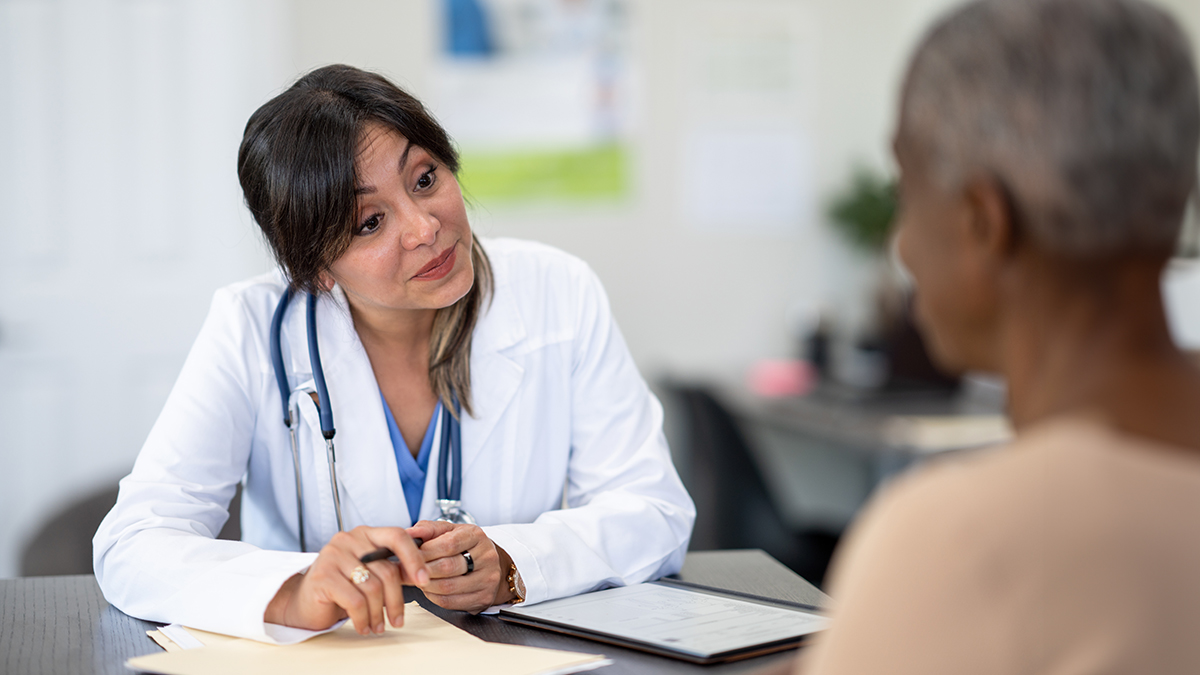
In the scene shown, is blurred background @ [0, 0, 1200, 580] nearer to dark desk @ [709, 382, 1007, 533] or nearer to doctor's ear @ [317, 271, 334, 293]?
dark desk @ [709, 382, 1007, 533]

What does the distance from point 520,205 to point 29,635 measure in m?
2.38

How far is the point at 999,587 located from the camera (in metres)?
0.49

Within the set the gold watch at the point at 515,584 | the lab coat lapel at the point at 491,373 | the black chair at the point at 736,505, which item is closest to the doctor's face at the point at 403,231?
the lab coat lapel at the point at 491,373

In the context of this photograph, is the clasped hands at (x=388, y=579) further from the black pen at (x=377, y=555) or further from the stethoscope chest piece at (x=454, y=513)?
the stethoscope chest piece at (x=454, y=513)

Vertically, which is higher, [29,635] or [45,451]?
[29,635]

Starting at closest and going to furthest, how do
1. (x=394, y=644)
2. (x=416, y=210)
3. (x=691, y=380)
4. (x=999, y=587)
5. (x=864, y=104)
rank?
Answer: (x=999, y=587), (x=394, y=644), (x=416, y=210), (x=691, y=380), (x=864, y=104)

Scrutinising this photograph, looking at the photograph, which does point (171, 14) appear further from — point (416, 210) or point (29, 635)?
point (29, 635)

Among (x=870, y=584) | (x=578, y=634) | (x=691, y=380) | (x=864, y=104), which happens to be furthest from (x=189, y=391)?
(x=864, y=104)

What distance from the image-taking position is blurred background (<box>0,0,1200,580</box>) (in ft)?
8.93

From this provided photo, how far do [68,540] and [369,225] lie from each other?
26.0 inches

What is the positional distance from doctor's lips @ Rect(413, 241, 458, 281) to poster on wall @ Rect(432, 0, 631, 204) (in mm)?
1885

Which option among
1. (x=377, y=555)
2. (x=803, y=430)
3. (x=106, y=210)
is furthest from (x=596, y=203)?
(x=377, y=555)

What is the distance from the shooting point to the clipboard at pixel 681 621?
0.88 m

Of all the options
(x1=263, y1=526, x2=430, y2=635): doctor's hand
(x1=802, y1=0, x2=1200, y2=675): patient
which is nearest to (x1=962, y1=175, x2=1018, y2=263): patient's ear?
(x1=802, y1=0, x2=1200, y2=675): patient
